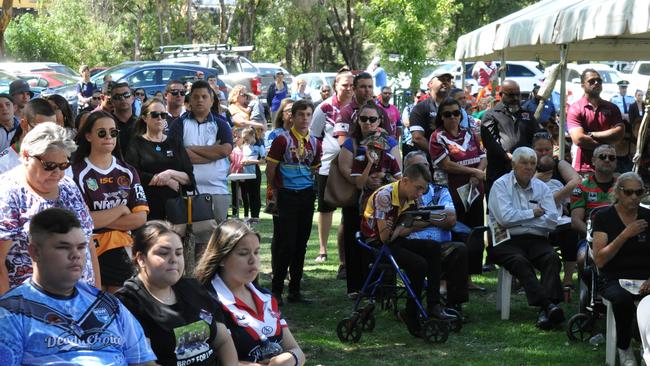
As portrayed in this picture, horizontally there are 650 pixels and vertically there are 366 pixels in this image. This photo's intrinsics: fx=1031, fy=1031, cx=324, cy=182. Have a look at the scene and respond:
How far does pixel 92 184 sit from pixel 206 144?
2414mm

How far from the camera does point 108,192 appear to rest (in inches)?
250

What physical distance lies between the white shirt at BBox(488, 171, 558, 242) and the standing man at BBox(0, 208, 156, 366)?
5.18 m

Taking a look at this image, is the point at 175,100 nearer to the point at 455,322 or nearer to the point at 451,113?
the point at 451,113

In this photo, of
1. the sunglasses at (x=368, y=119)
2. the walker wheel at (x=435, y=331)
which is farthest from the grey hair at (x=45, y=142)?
the sunglasses at (x=368, y=119)

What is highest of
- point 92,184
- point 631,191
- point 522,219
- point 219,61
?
point 219,61

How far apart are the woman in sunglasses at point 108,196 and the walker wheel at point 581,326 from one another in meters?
3.63

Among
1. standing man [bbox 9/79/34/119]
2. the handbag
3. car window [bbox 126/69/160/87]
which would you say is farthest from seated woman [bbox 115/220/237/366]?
car window [bbox 126/69/160/87]

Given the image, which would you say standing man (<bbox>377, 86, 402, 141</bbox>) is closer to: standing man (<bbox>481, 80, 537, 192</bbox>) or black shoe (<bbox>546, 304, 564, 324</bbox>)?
standing man (<bbox>481, 80, 537, 192</bbox>)

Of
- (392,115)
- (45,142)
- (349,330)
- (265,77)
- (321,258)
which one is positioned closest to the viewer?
(45,142)

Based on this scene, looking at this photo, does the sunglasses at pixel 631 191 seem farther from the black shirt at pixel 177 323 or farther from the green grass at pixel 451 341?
the black shirt at pixel 177 323

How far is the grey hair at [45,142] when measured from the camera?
5125mm

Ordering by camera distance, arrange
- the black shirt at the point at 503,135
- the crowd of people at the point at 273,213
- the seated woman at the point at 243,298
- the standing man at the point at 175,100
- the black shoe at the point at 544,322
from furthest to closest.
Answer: the standing man at the point at 175,100 < the black shirt at the point at 503,135 < the black shoe at the point at 544,322 < the seated woman at the point at 243,298 < the crowd of people at the point at 273,213

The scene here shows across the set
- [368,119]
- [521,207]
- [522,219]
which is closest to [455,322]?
[522,219]

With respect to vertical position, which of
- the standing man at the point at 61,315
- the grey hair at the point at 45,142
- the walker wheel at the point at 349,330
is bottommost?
the walker wheel at the point at 349,330
